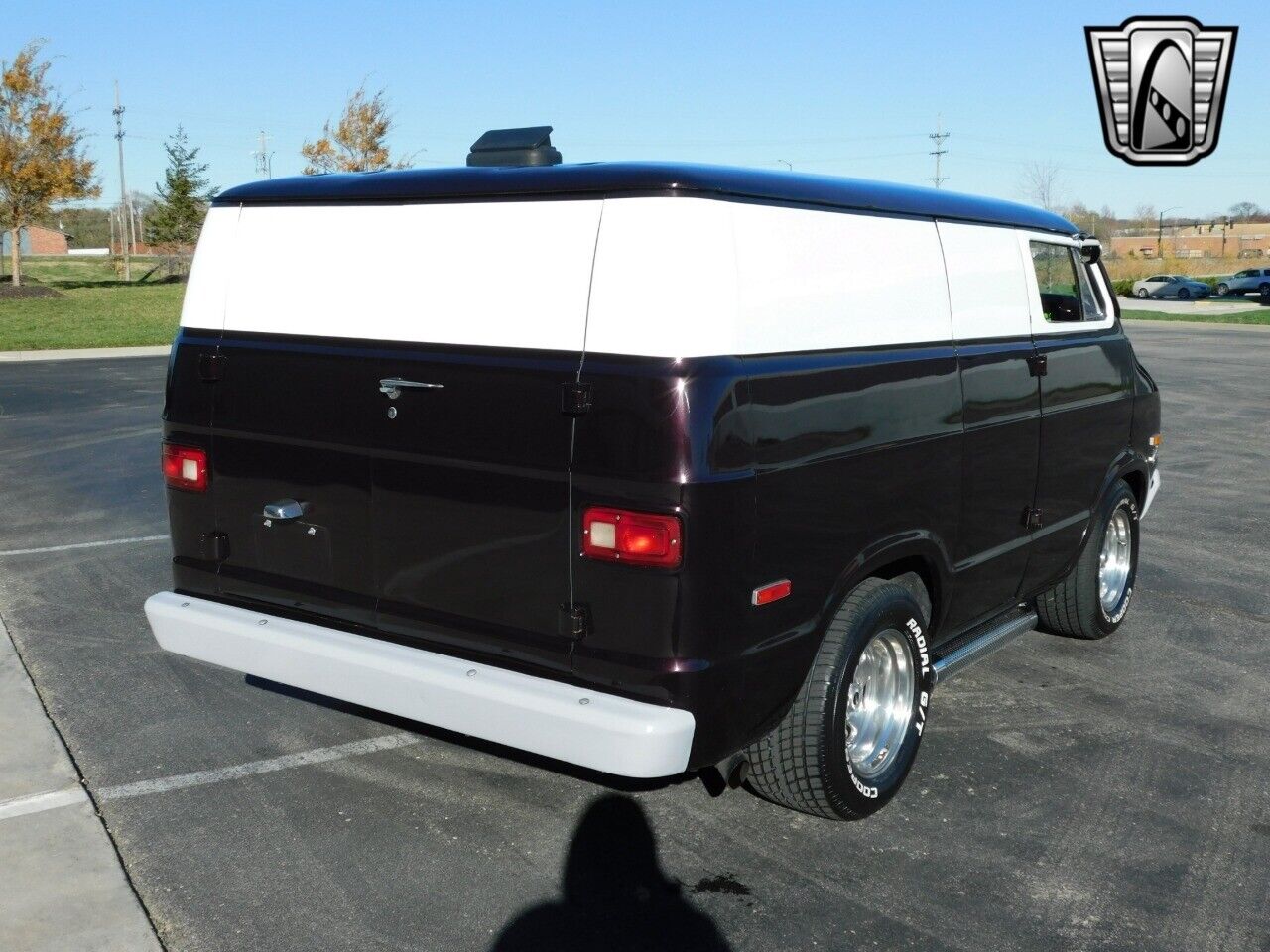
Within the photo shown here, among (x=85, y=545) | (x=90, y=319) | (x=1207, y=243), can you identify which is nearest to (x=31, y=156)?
(x=90, y=319)

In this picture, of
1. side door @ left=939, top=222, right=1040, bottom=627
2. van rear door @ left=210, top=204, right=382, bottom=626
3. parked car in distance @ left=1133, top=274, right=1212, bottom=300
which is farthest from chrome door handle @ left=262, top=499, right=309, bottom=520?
parked car in distance @ left=1133, top=274, right=1212, bottom=300

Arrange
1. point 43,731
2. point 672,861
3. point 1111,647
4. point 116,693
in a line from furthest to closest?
point 1111,647
point 116,693
point 43,731
point 672,861

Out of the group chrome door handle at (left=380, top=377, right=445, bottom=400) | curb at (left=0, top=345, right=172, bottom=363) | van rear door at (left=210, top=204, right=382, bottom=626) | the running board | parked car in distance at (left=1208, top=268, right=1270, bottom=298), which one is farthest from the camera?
parked car in distance at (left=1208, top=268, right=1270, bottom=298)

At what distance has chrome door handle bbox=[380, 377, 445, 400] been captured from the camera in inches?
156

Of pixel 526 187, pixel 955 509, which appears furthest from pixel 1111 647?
pixel 526 187

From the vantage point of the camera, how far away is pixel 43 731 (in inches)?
200

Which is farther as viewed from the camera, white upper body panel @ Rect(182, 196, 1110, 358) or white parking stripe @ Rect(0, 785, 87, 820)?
white parking stripe @ Rect(0, 785, 87, 820)

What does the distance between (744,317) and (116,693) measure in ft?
11.3

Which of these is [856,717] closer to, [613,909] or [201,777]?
[613,909]

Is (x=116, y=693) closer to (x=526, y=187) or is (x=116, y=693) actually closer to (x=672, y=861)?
(x=672, y=861)

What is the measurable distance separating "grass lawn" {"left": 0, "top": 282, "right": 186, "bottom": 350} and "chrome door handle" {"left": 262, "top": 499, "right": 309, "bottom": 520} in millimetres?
21089

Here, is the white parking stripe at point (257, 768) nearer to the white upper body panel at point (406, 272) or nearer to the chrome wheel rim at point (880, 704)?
the white upper body panel at point (406, 272)

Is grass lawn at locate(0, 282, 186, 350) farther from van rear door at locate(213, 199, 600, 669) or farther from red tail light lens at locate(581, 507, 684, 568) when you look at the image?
red tail light lens at locate(581, 507, 684, 568)

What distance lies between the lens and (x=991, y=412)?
Result: 16.2ft
